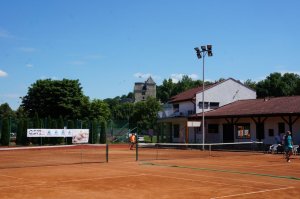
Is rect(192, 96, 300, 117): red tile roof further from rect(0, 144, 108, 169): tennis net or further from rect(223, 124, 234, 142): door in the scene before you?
rect(0, 144, 108, 169): tennis net

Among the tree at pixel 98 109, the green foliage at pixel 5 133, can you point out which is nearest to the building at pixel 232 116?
the green foliage at pixel 5 133

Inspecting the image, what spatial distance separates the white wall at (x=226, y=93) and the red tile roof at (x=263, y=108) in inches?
137

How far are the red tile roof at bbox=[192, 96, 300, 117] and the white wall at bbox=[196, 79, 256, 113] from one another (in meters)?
3.47

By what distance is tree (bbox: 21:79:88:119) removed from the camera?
66.5 metres

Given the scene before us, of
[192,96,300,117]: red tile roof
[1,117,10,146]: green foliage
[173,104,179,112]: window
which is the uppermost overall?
[173,104,179,112]: window

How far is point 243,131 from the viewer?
1642 inches

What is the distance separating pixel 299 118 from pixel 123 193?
27.3 metres

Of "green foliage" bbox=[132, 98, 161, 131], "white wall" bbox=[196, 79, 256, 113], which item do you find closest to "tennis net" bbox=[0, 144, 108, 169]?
"white wall" bbox=[196, 79, 256, 113]

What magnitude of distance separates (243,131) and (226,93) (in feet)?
33.8

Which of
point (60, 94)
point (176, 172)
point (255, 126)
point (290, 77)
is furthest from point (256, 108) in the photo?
point (290, 77)

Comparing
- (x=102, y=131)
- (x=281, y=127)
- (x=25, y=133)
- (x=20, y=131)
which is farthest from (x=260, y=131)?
(x=20, y=131)

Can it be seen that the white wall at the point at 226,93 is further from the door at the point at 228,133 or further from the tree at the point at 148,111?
the tree at the point at 148,111

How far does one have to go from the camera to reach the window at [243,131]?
4103cm

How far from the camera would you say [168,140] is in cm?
5178
